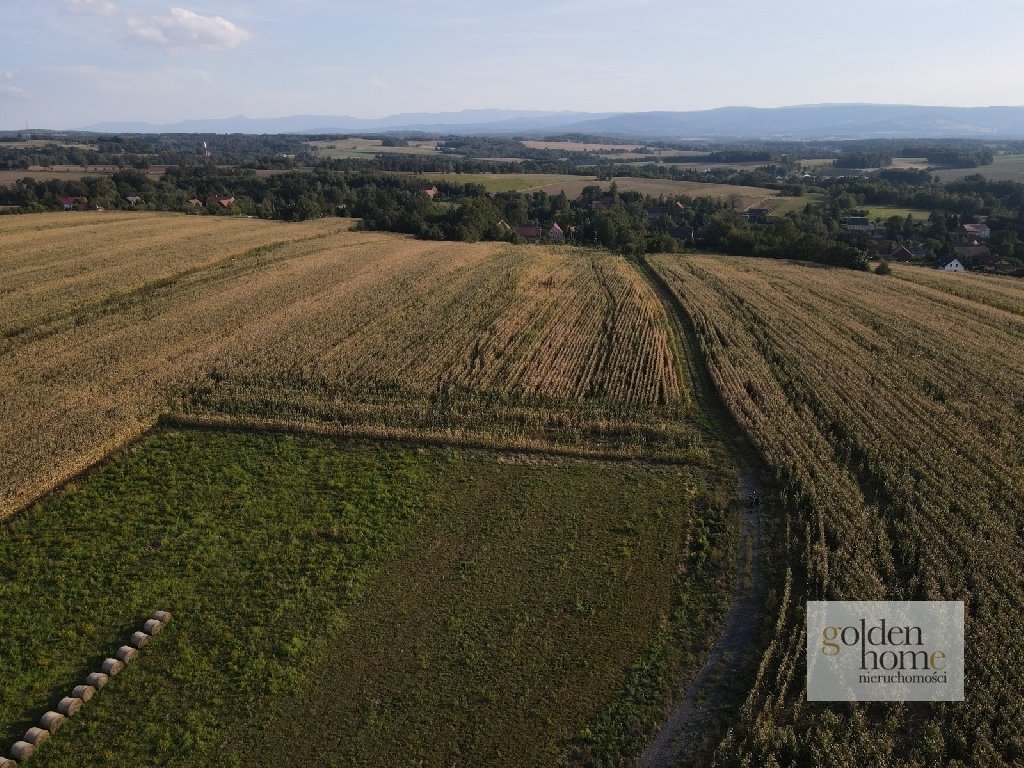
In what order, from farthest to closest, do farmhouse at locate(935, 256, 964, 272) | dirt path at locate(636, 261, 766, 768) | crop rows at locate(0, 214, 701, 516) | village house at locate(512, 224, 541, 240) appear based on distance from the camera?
village house at locate(512, 224, 541, 240)
farmhouse at locate(935, 256, 964, 272)
crop rows at locate(0, 214, 701, 516)
dirt path at locate(636, 261, 766, 768)

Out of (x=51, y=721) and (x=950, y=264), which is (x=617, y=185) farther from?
(x=51, y=721)

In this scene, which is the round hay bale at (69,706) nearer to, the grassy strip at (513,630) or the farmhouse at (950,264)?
the grassy strip at (513,630)

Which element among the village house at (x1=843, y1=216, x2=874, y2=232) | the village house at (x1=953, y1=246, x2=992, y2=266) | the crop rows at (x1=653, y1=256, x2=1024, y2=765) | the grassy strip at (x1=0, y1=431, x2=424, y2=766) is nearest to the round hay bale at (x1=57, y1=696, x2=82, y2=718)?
the grassy strip at (x1=0, y1=431, x2=424, y2=766)

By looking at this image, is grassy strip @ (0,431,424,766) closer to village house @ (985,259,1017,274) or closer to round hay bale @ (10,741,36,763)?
round hay bale @ (10,741,36,763)

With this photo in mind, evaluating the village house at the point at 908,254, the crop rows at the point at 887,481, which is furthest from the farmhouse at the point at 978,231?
the crop rows at the point at 887,481

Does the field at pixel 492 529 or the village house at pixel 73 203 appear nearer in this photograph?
the field at pixel 492 529

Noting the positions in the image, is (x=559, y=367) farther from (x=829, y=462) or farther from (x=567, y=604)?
(x=567, y=604)

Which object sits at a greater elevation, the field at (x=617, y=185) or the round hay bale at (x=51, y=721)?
the field at (x=617, y=185)

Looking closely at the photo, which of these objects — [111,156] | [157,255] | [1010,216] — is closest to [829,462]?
[157,255]
